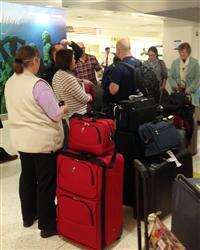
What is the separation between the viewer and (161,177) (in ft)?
8.55

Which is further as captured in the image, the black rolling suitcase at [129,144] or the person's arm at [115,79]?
the person's arm at [115,79]

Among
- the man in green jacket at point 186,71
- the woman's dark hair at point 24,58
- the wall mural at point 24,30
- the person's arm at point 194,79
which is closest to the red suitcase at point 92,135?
the woman's dark hair at point 24,58

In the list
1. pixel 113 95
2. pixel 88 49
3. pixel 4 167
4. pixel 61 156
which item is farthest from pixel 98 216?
pixel 88 49

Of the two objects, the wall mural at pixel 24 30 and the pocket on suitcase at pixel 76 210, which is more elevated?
the wall mural at pixel 24 30

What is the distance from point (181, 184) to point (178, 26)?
6937 mm

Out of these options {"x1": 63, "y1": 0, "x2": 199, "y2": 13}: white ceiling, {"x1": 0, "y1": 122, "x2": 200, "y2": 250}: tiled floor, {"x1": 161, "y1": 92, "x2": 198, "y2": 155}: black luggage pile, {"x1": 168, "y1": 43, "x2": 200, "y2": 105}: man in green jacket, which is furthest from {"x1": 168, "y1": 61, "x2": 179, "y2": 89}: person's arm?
{"x1": 0, "y1": 122, "x2": 200, "y2": 250}: tiled floor

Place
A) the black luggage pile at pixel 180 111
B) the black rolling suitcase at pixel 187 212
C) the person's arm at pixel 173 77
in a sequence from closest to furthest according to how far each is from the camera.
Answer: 1. the black rolling suitcase at pixel 187 212
2. the black luggage pile at pixel 180 111
3. the person's arm at pixel 173 77

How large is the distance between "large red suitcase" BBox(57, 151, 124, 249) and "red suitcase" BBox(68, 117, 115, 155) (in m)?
0.07

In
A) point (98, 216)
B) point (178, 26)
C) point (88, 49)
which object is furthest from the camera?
point (88, 49)

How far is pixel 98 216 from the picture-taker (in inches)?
88.0

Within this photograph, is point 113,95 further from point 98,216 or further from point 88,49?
point 88,49

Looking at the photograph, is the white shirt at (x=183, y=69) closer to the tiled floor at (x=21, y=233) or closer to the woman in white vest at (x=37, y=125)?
the tiled floor at (x=21, y=233)

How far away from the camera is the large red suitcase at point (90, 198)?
219cm

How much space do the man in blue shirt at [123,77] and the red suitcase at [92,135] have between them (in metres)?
0.80
